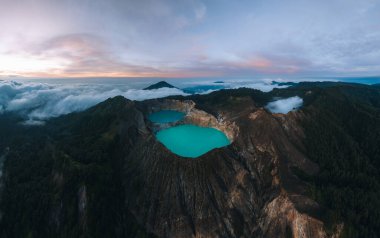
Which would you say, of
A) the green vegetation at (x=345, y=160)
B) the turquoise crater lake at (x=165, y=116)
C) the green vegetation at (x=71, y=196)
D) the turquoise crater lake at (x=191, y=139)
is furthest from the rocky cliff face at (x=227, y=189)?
the turquoise crater lake at (x=165, y=116)

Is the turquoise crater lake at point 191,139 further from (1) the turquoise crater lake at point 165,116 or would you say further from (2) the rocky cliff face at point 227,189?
(1) the turquoise crater lake at point 165,116

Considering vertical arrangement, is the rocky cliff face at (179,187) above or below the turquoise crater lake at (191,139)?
below

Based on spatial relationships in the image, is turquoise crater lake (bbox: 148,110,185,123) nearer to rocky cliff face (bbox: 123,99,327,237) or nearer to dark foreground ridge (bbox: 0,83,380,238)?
dark foreground ridge (bbox: 0,83,380,238)

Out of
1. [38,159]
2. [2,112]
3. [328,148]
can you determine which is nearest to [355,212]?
[328,148]

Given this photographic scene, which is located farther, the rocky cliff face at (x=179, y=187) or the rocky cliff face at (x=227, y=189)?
the rocky cliff face at (x=227, y=189)

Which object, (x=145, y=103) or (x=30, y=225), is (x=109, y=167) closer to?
(x=30, y=225)

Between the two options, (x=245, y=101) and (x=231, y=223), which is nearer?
(x=231, y=223)
